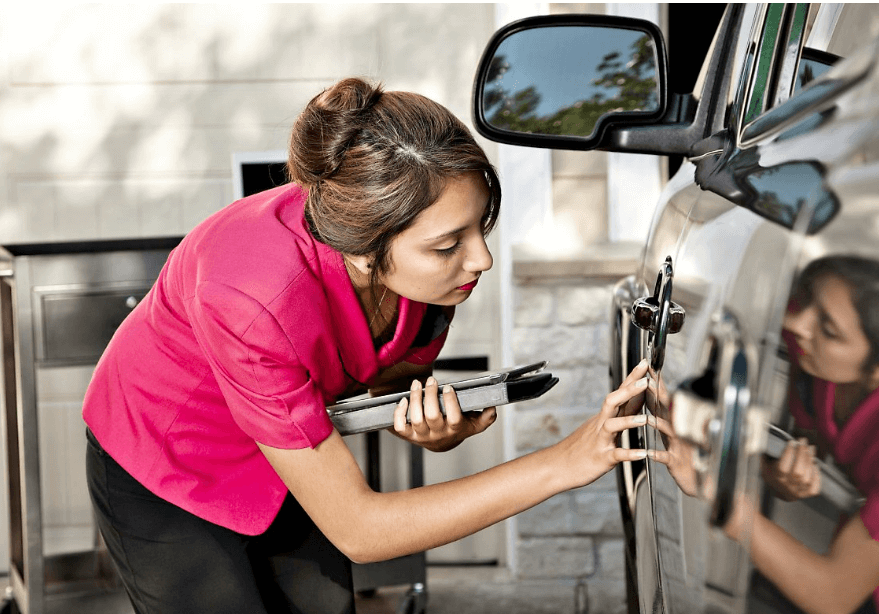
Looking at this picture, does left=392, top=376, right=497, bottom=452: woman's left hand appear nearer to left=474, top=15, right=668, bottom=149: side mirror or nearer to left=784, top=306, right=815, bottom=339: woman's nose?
left=474, top=15, right=668, bottom=149: side mirror

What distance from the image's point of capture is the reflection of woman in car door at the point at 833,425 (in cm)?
45

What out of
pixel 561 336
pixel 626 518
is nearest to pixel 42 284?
pixel 561 336

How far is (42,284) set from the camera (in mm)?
2352

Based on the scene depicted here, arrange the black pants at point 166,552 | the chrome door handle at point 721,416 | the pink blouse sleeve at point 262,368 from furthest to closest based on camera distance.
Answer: the black pants at point 166,552 < the pink blouse sleeve at point 262,368 < the chrome door handle at point 721,416

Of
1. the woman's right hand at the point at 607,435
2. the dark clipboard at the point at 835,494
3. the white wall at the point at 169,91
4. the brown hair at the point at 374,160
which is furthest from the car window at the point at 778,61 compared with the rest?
the white wall at the point at 169,91

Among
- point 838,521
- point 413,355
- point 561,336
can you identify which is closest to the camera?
point 838,521

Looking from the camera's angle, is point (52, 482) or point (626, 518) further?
point (52, 482)

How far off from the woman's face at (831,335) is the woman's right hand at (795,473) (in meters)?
0.05

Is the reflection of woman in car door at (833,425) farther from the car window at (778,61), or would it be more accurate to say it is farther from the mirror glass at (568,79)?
the mirror glass at (568,79)

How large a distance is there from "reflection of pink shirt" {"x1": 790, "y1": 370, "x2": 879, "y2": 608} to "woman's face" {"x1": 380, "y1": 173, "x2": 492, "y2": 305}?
2.43 ft

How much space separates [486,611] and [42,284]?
167cm

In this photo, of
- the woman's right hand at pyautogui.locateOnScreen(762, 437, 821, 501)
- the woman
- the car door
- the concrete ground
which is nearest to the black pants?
the woman

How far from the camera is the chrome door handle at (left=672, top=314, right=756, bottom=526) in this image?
1.95ft

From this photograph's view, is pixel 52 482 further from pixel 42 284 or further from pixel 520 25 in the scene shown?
pixel 520 25
